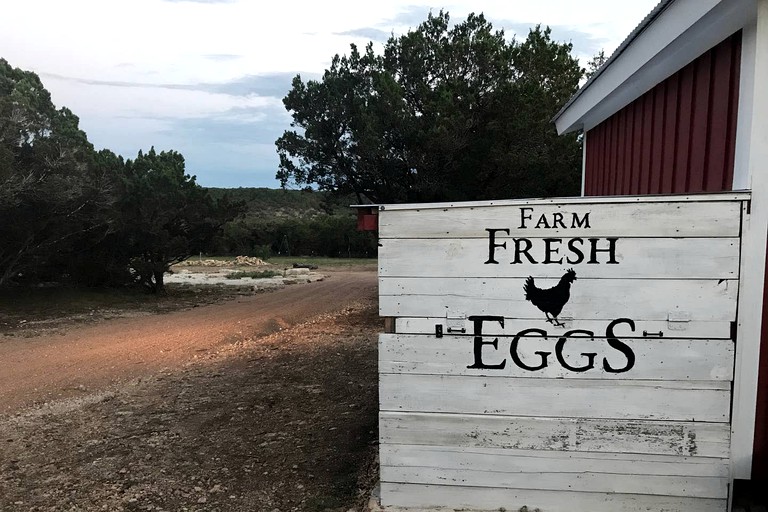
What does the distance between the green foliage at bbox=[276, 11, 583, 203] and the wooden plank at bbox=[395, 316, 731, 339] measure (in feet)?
26.9

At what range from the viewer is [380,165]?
38.0 feet

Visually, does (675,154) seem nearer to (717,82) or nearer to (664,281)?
(717,82)

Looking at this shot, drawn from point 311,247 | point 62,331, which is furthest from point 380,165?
point 311,247

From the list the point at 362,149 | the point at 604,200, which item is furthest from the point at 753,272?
the point at 362,149

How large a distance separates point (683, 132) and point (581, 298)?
1831mm

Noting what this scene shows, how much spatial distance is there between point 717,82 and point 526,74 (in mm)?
10035

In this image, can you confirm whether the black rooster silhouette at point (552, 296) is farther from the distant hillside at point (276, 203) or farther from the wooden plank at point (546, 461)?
the distant hillside at point (276, 203)

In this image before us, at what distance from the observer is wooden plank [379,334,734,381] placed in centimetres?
265

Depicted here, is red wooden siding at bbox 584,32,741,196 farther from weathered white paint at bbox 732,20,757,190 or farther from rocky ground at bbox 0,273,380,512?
rocky ground at bbox 0,273,380,512

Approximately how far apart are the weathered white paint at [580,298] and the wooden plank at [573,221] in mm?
241

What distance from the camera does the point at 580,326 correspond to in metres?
2.74

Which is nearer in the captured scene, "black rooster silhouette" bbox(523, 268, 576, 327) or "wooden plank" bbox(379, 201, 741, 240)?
"wooden plank" bbox(379, 201, 741, 240)

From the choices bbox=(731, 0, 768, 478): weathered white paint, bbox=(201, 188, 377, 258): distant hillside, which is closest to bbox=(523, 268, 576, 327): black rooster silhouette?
bbox=(731, 0, 768, 478): weathered white paint

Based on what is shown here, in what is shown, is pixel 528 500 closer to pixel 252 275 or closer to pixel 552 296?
pixel 552 296
